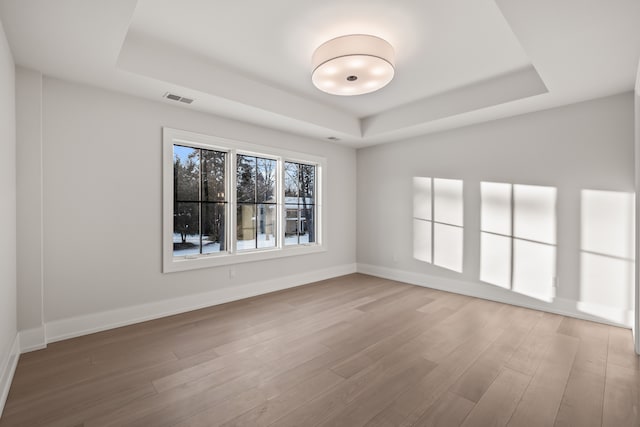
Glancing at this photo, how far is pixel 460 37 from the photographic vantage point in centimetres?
263

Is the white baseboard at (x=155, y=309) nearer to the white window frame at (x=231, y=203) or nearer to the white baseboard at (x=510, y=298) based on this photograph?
the white window frame at (x=231, y=203)

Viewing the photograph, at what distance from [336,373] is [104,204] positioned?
9.08ft

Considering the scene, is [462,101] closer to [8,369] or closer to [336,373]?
[336,373]

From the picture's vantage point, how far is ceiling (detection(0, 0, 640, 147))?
2025 mm

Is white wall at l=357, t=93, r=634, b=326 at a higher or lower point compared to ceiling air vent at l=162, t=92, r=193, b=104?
lower

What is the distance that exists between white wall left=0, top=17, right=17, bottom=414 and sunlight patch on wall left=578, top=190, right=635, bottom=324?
17.0ft

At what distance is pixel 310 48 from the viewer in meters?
2.83

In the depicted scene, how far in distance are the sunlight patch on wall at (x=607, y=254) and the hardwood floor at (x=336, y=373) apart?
0.26 metres

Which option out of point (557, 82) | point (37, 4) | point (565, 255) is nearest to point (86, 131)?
point (37, 4)

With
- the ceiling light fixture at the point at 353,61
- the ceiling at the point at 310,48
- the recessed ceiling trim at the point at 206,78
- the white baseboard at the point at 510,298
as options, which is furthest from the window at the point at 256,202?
the white baseboard at the point at 510,298

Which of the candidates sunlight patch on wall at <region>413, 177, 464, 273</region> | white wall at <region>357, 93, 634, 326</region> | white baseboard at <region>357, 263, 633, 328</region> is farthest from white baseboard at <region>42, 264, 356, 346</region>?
white wall at <region>357, 93, 634, 326</region>

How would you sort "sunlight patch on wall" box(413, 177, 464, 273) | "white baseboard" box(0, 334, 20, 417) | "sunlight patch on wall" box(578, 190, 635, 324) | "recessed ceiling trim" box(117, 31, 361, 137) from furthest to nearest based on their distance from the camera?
"sunlight patch on wall" box(413, 177, 464, 273) → "sunlight patch on wall" box(578, 190, 635, 324) → "recessed ceiling trim" box(117, 31, 361, 137) → "white baseboard" box(0, 334, 20, 417)

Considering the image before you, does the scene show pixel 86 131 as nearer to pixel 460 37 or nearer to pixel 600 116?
pixel 460 37

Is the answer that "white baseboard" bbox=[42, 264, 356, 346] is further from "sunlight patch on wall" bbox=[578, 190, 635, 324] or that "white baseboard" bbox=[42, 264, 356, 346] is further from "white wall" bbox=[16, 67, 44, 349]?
"sunlight patch on wall" bbox=[578, 190, 635, 324]
